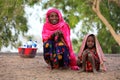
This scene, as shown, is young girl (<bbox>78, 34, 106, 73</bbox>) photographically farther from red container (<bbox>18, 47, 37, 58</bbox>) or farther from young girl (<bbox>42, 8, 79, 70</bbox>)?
red container (<bbox>18, 47, 37, 58</bbox>)

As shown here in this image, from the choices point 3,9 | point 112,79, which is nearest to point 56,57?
point 112,79

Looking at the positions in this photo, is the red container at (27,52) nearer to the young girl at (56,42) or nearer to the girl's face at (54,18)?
the young girl at (56,42)

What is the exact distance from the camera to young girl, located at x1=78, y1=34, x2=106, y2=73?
17.8ft

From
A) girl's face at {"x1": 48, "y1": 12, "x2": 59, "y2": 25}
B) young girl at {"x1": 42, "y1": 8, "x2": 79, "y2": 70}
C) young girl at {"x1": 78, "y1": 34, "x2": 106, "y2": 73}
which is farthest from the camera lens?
girl's face at {"x1": 48, "y1": 12, "x2": 59, "y2": 25}

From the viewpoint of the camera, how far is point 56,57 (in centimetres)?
557

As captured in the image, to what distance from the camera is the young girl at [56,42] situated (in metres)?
5.55

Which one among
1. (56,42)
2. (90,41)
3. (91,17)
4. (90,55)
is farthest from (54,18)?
(91,17)

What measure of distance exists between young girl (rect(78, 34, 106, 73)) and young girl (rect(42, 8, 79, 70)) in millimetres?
266

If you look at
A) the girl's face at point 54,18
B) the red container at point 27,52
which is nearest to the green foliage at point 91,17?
the red container at point 27,52

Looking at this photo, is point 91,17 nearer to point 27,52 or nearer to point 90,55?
point 27,52

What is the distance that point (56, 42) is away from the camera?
18.3ft

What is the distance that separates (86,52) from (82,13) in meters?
12.0

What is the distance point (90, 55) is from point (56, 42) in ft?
2.02

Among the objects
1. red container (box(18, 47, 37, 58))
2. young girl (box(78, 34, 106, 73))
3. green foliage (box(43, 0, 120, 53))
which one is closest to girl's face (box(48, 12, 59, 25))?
young girl (box(78, 34, 106, 73))
